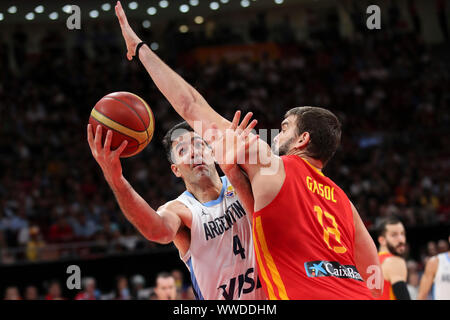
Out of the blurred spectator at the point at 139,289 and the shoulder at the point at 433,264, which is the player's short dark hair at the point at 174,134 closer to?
the shoulder at the point at 433,264

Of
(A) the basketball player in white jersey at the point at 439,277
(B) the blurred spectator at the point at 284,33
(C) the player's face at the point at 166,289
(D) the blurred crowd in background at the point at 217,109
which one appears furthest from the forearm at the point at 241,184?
(B) the blurred spectator at the point at 284,33

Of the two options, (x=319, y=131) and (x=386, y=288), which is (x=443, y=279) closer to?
(x=386, y=288)

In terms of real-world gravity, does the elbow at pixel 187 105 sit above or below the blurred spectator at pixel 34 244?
above

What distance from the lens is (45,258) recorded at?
9992 millimetres

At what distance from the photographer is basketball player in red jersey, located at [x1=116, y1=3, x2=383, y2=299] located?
2.69 m

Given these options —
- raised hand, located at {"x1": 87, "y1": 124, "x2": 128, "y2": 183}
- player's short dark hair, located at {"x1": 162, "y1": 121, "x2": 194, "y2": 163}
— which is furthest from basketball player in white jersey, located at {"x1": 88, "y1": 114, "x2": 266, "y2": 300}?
raised hand, located at {"x1": 87, "y1": 124, "x2": 128, "y2": 183}

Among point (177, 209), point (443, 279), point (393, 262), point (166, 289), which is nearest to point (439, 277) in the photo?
point (443, 279)

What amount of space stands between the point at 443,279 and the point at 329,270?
4879 millimetres

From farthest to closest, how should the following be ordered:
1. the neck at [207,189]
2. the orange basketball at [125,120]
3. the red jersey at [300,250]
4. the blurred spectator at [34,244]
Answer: the blurred spectator at [34,244] → the neck at [207,189] → the orange basketball at [125,120] → the red jersey at [300,250]

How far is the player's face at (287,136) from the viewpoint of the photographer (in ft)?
10.2

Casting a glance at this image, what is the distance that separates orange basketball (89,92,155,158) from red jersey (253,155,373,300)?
96 centimetres

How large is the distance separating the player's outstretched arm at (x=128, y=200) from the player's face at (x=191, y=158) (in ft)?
1.69

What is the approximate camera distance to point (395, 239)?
5.92m
